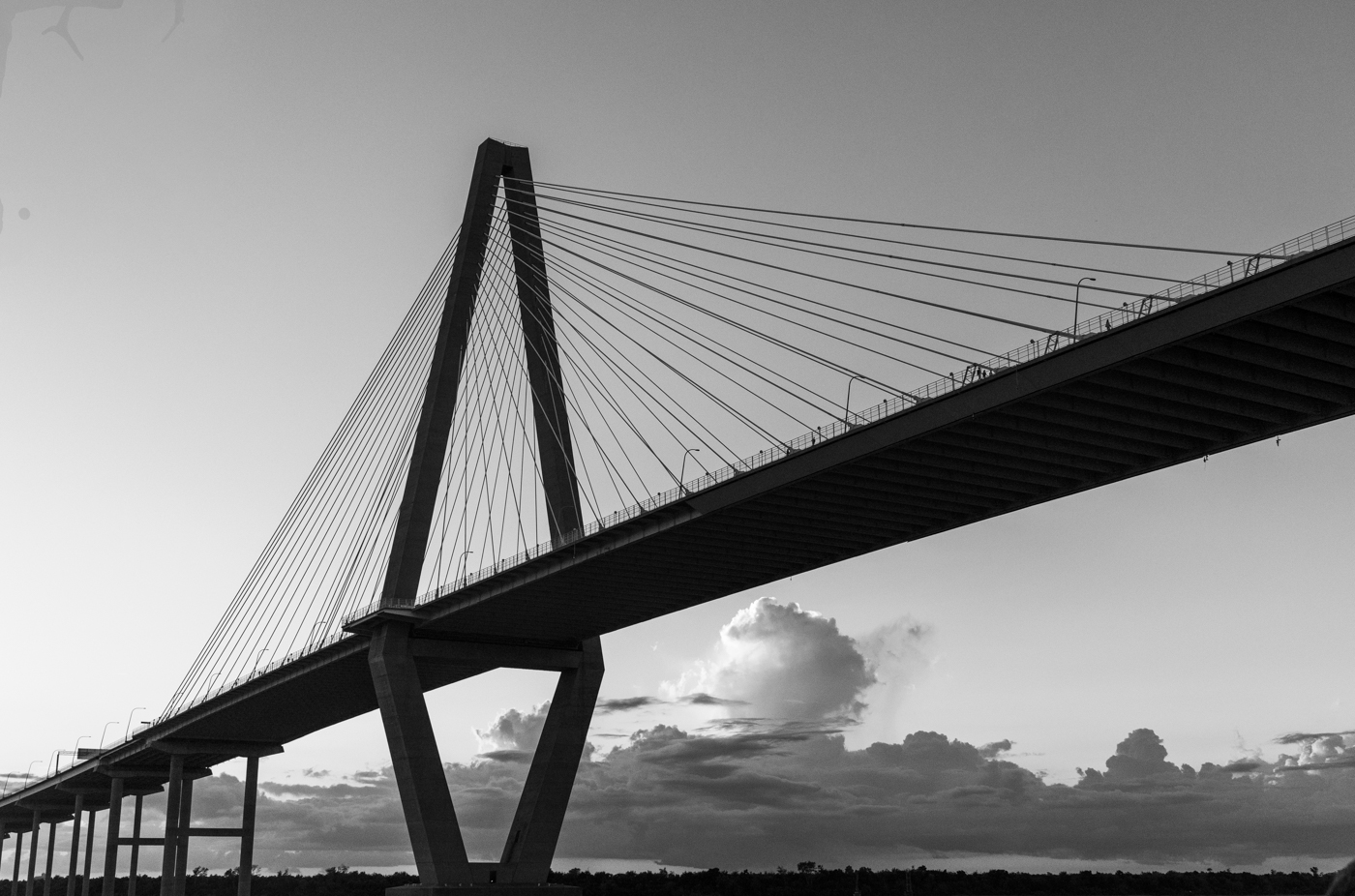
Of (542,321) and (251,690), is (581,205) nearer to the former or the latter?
(542,321)

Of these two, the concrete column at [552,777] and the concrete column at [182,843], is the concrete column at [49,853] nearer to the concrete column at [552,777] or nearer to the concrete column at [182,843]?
the concrete column at [182,843]

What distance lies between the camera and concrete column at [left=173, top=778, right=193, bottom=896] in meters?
81.3

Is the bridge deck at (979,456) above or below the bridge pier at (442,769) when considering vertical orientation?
above

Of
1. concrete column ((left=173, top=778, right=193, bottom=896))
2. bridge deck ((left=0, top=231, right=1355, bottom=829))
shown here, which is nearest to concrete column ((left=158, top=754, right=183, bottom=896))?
concrete column ((left=173, top=778, right=193, bottom=896))

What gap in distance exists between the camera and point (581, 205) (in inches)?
1832

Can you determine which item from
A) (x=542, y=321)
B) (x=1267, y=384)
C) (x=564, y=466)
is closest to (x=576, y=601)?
(x=564, y=466)

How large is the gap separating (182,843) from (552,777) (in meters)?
44.6

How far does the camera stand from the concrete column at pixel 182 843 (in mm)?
81312

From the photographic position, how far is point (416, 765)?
45938mm

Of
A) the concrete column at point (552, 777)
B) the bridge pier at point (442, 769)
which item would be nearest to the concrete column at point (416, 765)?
the bridge pier at point (442, 769)

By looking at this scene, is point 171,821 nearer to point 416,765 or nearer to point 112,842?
point 112,842

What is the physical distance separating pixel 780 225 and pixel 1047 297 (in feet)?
35.5

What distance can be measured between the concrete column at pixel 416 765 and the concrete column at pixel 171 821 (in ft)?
113

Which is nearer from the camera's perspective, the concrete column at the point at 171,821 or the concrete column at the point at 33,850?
the concrete column at the point at 171,821
